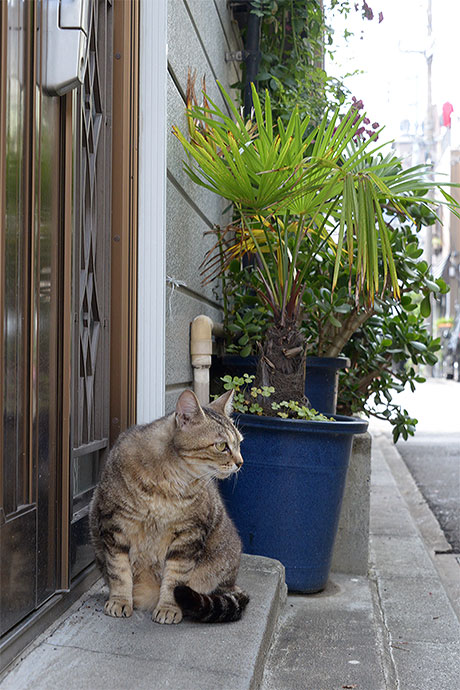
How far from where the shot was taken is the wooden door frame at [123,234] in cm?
313

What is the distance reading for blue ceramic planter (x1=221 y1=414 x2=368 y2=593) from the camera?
11.3 feet

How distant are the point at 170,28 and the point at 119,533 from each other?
87.3 inches

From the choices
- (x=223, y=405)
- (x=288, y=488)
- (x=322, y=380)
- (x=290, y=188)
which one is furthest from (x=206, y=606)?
(x=322, y=380)

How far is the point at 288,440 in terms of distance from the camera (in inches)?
136

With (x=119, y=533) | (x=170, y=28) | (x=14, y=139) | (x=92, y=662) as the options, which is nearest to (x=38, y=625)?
(x=92, y=662)

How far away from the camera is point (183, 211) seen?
3846mm

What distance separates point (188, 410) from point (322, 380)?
6.03 feet

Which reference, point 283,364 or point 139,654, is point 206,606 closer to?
point 139,654

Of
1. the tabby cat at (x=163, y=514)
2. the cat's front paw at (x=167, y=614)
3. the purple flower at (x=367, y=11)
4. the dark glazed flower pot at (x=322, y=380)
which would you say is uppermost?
the purple flower at (x=367, y=11)

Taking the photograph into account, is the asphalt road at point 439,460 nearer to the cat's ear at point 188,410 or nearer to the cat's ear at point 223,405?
the cat's ear at point 223,405

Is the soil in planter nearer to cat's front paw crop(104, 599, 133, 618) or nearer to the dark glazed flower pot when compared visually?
the dark glazed flower pot

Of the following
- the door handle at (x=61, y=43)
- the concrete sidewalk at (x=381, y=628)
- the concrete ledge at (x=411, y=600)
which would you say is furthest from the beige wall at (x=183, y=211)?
the concrete ledge at (x=411, y=600)

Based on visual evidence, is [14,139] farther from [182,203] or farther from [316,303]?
[316,303]

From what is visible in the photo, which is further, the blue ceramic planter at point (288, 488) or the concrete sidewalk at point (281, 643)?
the blue ceramic planter at point (288, 488)
